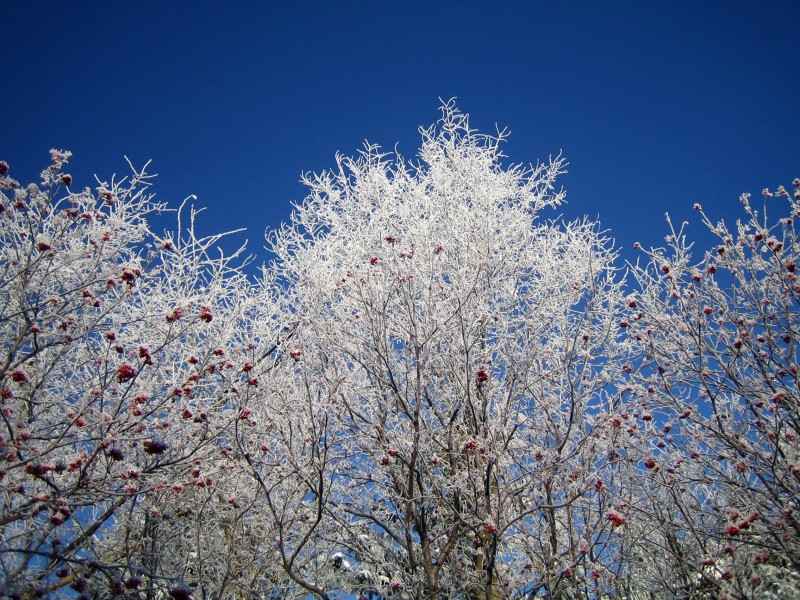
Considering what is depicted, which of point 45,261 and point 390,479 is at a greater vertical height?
point 45,261

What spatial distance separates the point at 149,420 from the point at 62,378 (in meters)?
1.17

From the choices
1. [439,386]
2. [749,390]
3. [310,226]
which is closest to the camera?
[749,390]

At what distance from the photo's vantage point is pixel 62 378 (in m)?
5.08

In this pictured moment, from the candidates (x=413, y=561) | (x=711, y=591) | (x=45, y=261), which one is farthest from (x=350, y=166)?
(x=711, y=591)

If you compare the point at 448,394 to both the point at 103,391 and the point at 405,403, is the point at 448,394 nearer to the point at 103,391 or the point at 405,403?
the point at 405,403

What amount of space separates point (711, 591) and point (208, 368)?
4963mm

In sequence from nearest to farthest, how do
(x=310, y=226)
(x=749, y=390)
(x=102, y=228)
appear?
(x=749, y=390)
(x=102, y=228)
(x=310, y=226)

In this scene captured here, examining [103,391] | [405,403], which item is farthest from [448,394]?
[103,391]

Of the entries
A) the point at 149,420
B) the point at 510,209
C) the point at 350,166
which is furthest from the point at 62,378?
the point at 510,209

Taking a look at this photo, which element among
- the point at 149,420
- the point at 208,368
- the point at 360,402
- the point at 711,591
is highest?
the point at 360,402

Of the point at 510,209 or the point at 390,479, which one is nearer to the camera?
the point at 390,479

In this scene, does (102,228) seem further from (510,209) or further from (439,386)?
(510,209)

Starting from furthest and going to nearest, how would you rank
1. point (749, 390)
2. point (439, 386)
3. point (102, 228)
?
1. point (439, 386)
2. point (102, 228)
3. point (749, 390)

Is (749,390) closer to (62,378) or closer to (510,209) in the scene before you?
(510,209)
